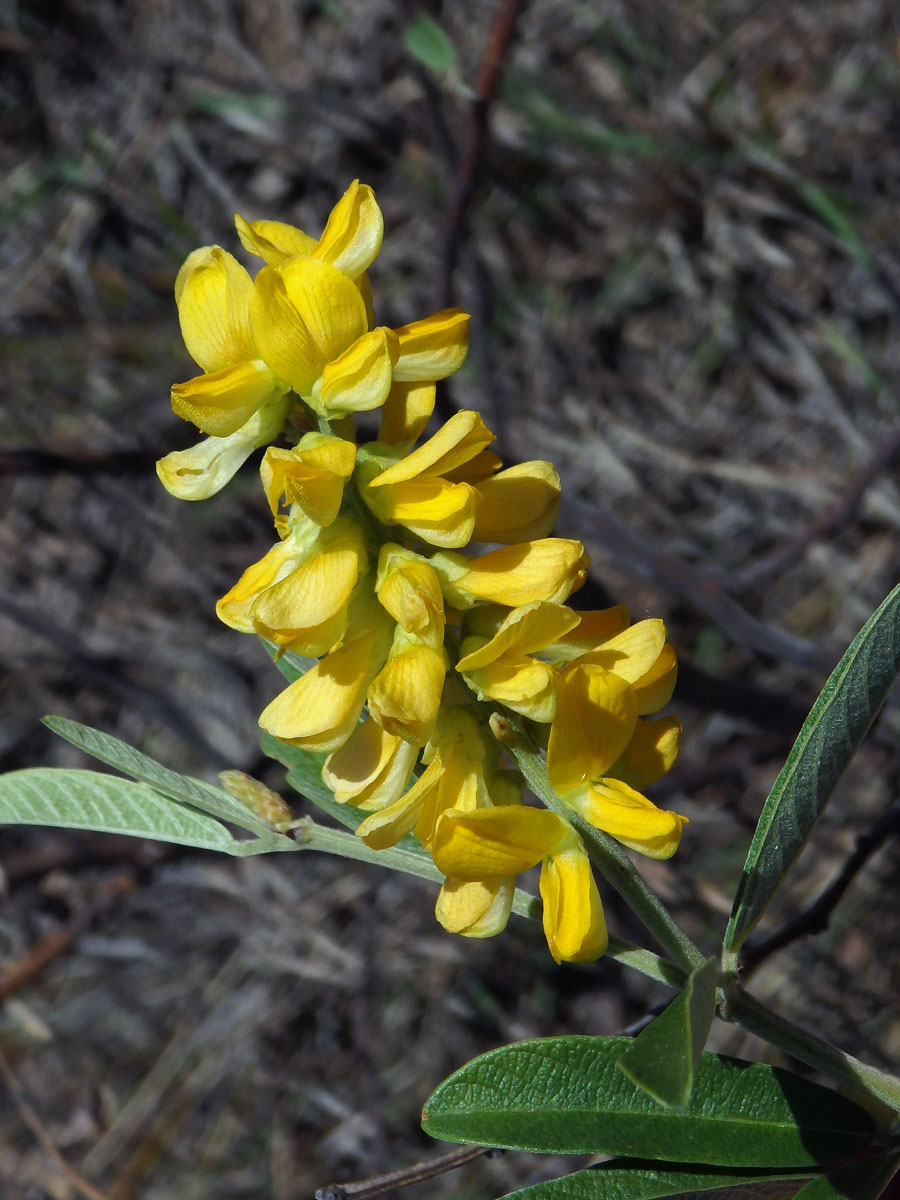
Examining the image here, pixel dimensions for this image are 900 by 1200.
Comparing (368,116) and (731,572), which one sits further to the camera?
(368,116)

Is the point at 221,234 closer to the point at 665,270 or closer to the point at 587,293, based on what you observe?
the point at 587,293

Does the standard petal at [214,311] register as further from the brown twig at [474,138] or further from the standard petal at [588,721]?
the brown twig at [474,138]

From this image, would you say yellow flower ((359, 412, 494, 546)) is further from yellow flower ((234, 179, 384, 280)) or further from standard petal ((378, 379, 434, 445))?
yellow flower ((234, 179, 384, 280))

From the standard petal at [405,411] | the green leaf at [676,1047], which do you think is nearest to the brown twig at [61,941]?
the standard petal at [405,411]

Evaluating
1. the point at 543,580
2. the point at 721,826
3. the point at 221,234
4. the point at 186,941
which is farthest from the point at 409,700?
the point at 221,234

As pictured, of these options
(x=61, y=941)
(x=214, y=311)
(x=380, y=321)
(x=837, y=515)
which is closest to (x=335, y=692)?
(x=214, y=311)

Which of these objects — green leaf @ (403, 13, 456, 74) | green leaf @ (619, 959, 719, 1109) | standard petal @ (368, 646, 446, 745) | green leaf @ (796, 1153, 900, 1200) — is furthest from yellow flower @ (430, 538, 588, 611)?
green leaf @ (403, 13, 456, 74)
